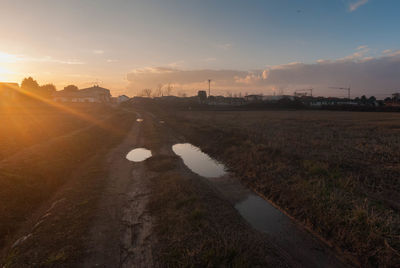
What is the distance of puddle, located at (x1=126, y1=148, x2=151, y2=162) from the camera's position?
53.2ft

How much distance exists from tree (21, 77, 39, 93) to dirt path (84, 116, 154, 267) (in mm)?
117202

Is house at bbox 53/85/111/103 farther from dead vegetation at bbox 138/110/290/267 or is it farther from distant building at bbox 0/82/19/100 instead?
dead vegetation at bbox 138/110/290/267

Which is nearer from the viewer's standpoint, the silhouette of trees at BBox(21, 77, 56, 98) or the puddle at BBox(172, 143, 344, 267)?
the puddle at BBox(172, 143, 344, 267)

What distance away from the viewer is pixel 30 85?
101938mm

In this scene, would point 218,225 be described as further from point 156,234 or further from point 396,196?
point 396,196

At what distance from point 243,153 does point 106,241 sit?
1153cm

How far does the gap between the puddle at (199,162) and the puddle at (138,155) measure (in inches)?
115

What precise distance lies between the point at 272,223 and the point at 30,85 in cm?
13096

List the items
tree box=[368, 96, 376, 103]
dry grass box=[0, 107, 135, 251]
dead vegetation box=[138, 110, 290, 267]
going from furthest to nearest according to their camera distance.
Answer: tree box=[368, 96, 376, 103] → dry grass box=[0, 107, 135, 251] → dead vegetation box=[138, 110, 290, 267]

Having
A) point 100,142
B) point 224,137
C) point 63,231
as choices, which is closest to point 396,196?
point 63,231

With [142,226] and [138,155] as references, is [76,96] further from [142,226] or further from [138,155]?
[142,226]

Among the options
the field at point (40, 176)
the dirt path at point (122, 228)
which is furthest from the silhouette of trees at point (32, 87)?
the dirt path at point (122, 228)

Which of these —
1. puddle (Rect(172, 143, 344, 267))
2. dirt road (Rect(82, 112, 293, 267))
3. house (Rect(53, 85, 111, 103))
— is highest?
house (Rect(53, 85, 111, 103))

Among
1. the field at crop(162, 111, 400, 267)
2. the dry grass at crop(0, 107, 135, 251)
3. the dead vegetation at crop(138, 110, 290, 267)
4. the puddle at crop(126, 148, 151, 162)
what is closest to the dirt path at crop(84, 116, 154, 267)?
the dead vegetation at crop(138, 110, 290, 267)
